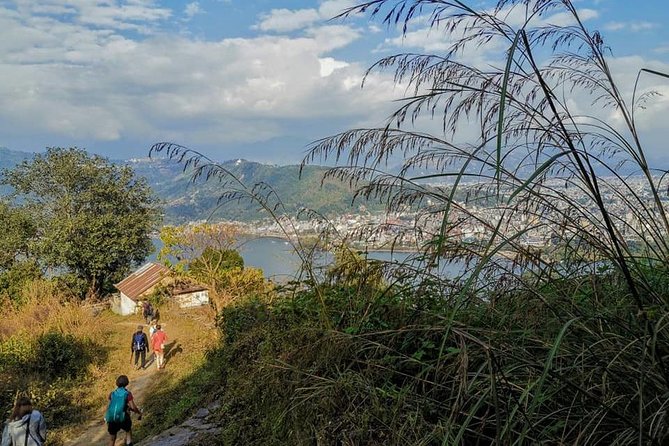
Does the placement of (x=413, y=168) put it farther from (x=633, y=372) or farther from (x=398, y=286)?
(x=633, y=372)

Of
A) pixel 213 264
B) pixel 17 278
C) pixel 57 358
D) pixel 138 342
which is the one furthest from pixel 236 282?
pixel 17 278

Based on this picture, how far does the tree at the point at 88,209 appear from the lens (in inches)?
967

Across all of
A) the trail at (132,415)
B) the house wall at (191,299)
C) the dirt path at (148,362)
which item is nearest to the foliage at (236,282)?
the dirt path at (148,362)

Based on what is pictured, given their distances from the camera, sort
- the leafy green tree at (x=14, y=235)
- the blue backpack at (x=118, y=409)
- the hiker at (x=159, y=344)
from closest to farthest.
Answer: the blue backpack at (x=118, y=409) → the hiker at (x=159, y=344) → the leafy green tree at (x=14, y=235)

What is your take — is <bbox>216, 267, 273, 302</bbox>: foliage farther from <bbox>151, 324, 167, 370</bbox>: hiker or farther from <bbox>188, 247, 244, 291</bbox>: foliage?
<bbox>151, 324, 167, 370</bbox>: hiker

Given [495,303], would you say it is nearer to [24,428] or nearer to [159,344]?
[24,428]

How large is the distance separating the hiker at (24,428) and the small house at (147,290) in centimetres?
1581

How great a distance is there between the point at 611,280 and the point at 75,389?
1288cm

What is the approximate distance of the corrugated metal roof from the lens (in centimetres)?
2325

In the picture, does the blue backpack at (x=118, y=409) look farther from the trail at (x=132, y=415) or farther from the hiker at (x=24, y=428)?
the trail at (x=132, y=415)

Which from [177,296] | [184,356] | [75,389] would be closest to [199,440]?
[75,389]

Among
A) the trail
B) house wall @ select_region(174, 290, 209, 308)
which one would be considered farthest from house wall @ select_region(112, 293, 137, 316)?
the trail

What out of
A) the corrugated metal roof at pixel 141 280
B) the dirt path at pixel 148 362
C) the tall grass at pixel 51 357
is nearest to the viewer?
the dirt path at pixel 148 362

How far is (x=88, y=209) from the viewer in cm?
2573
